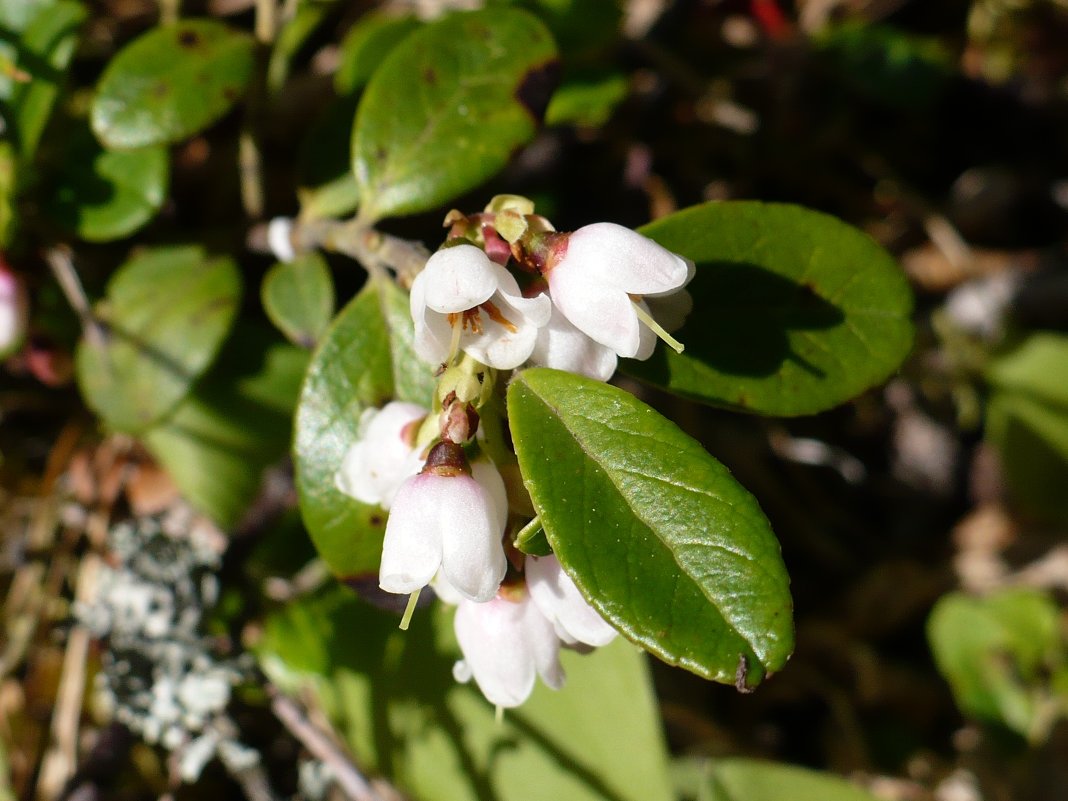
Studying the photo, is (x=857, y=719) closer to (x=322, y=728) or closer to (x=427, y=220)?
(x=322, y=728)

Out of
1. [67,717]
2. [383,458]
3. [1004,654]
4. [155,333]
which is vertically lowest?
[1004,654]

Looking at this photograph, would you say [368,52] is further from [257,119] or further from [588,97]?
[588,97]

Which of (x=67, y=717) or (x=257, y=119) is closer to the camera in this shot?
(x=257, y=119)

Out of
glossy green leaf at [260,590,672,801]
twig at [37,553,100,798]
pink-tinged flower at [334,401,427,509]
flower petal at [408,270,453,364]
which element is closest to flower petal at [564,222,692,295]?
flower petal at [408,270,453,364]

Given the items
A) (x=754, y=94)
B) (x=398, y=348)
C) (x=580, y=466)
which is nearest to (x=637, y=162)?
(x=754, y=94)

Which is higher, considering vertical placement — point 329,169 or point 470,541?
point 470,541

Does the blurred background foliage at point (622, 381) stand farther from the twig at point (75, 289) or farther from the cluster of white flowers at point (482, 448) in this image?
the cluster of white flowers at point (482, 448)

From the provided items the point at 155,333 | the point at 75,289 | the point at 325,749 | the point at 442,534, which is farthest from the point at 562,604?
the point at 75,289
